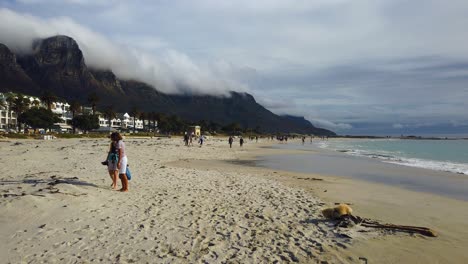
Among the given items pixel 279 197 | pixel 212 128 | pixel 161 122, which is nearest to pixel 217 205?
pixel 279 197

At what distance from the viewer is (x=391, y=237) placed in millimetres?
7215

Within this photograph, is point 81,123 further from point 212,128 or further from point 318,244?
point 318,244

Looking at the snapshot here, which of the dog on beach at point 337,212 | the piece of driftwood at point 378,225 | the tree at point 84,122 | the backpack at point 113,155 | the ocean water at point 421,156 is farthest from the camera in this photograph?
the tree at point 84,122

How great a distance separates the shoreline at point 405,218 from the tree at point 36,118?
87100mm

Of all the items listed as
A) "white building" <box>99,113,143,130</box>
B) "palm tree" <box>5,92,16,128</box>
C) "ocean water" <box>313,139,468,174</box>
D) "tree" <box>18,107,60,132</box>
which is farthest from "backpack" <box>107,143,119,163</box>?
"white building" <box>99,113,143,130</box>

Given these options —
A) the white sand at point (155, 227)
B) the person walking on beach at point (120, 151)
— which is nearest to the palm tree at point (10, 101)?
the person walking on beach at point (120, 151)

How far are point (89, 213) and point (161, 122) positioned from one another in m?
131

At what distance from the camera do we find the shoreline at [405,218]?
6.27m

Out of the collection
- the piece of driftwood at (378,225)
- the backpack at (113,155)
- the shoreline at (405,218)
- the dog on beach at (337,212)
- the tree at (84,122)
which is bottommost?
the shoreline at (405,218)

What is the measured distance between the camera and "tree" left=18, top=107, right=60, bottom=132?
8488 cm

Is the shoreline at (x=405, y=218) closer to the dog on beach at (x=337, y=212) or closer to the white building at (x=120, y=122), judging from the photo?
the dog on beach at (x=337, y=212)

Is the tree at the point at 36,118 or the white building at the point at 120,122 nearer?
the tree at the point at 36,118

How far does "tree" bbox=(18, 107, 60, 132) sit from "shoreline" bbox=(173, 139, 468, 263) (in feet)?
286

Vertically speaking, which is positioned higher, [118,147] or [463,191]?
[118,147]
